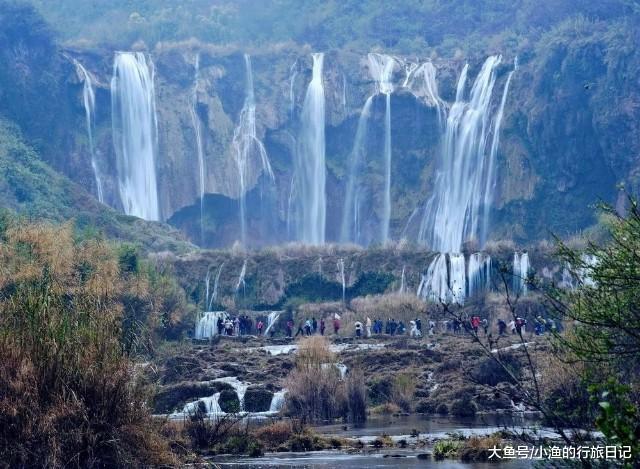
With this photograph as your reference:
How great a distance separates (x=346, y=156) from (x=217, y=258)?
2912 cm

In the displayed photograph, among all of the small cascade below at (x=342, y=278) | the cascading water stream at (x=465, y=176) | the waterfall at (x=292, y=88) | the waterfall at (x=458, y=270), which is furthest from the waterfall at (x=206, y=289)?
the waterfall at (x=292, y=88)

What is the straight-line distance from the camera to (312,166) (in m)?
103

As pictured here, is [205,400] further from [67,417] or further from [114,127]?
[114,127]

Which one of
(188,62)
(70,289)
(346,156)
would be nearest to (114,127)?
(188,62)

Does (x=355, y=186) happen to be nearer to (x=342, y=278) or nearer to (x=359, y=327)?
(x=342, y=278)

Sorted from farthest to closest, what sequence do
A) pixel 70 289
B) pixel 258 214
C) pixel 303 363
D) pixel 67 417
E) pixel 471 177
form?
pixel 258 214
pixel 471 177
pixel 70 289
pixel 303 363
pixel 67 417

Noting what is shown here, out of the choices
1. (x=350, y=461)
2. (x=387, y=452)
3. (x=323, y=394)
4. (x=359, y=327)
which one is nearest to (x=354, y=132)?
(x=359, y=327)

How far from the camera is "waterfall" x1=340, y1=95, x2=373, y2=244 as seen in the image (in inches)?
4008

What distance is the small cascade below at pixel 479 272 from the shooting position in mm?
67375

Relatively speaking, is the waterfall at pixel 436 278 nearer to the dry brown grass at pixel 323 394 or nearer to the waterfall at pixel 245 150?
the dry brown grass at pixel 323 394

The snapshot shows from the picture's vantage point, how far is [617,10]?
10656 centimetres

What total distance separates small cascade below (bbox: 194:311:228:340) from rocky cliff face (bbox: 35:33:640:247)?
30848 mm

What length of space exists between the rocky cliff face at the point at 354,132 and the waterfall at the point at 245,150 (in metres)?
0.41

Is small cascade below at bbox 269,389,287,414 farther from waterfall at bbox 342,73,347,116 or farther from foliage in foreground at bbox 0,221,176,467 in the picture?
waterfall at bbox 342,73,347,116
